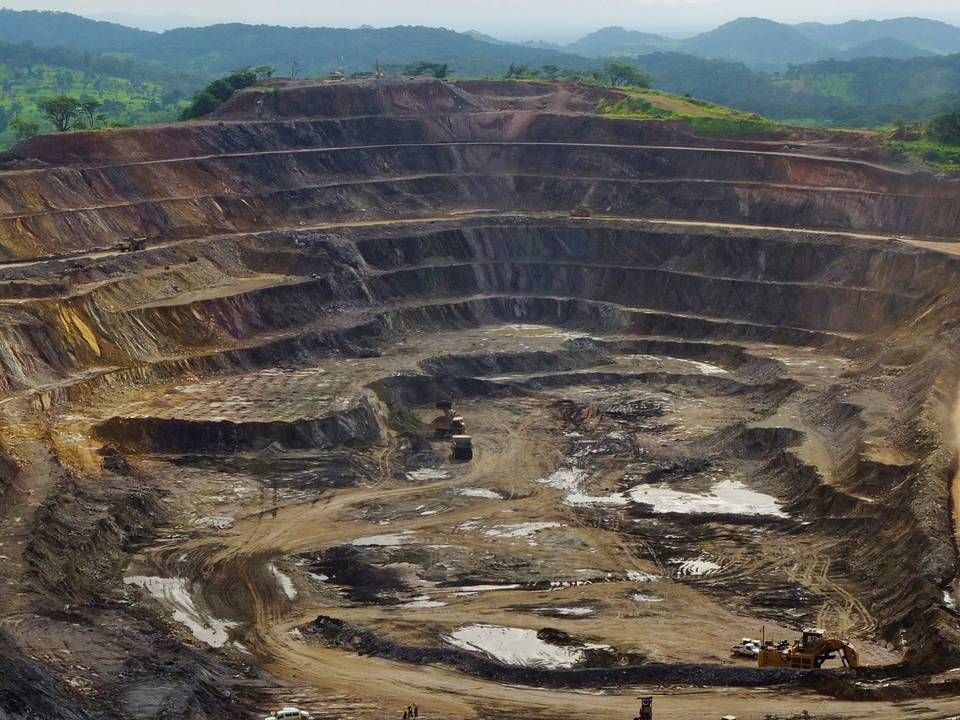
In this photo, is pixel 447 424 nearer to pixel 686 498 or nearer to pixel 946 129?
pixel 686 498

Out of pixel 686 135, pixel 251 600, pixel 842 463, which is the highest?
pixel 686 135

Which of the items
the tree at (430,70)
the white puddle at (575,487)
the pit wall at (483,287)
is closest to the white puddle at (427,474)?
the white puddle at (575,487)

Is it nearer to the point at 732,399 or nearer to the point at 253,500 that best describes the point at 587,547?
the point at 253,500

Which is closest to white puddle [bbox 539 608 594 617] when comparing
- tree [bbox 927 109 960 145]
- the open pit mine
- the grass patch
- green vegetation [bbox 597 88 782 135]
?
the open pit mine

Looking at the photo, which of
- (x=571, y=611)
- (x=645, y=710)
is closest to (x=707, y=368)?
(x=571, y=611)

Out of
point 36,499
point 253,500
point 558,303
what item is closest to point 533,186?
point 558,303

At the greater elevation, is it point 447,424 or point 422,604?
point 447,424

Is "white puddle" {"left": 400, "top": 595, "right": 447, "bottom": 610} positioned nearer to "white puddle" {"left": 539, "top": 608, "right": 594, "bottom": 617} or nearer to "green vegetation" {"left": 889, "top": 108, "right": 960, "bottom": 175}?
"white puddle" {"left": 539, "top": 608, "right": 594, "bottom": 617}
